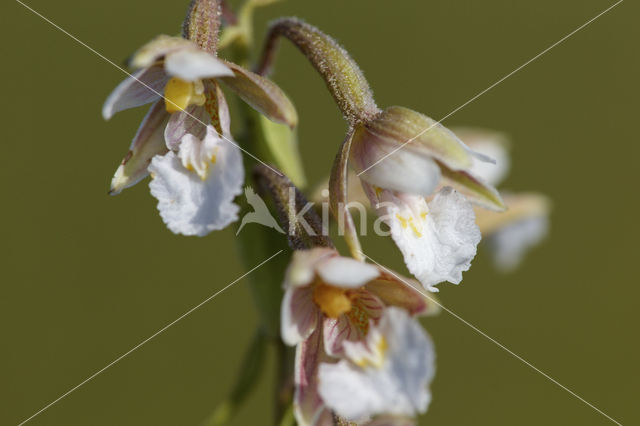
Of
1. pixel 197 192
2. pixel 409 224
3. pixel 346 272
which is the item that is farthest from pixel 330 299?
pixel 197 192

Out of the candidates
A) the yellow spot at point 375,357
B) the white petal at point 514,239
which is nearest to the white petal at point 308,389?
the yellow spot at point 375,357

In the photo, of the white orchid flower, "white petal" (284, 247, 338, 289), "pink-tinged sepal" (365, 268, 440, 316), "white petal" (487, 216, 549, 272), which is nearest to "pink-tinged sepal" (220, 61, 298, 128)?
the white orchid flower

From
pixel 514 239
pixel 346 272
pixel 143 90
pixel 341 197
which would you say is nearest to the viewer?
pixel 346 272

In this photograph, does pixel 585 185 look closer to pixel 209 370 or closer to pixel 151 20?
pixel 209 370

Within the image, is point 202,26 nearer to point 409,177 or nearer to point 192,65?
point 192,65

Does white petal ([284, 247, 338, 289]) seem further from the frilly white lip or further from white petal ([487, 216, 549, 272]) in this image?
white petal ([487, 216, 549, 272])

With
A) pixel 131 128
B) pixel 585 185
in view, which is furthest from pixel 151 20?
pixel 585 185
